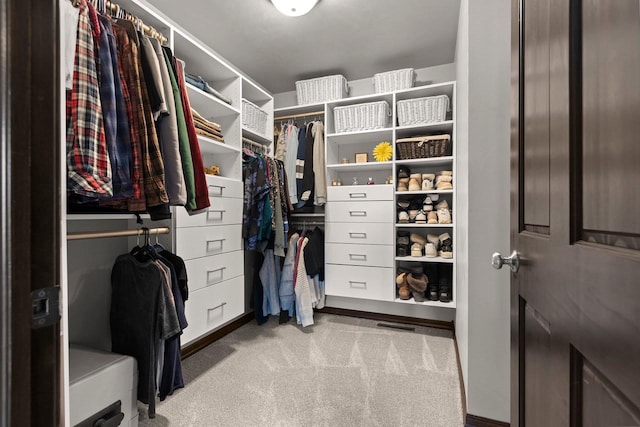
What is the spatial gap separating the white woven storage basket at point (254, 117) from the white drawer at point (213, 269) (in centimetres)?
104

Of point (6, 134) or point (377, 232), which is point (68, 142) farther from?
point (377, 232)

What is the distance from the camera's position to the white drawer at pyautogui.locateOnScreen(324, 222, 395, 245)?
2527 mm

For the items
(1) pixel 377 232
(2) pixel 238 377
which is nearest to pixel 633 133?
(2) pixel 238 377

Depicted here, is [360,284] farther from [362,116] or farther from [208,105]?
[208,105]

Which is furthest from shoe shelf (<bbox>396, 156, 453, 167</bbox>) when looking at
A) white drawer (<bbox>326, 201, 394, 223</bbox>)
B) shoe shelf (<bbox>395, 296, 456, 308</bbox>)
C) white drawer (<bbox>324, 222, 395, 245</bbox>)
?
shoe shelf (<bbox>395, 296, 456, 308</bbox>)

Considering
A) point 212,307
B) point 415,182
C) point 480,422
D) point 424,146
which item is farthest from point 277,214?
point 480,422

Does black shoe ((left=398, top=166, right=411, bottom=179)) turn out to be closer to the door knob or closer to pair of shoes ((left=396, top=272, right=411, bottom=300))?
pair of shoes ((left=396, top=272, right=411, bottom=300))

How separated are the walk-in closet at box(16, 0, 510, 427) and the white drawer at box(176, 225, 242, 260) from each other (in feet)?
0.05

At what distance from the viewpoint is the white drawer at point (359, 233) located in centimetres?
253

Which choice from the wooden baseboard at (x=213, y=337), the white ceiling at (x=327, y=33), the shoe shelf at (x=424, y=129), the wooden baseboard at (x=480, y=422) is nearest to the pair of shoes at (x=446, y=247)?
the shoe shelf at (x=424, y=129)

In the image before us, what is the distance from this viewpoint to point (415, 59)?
2.58 metres

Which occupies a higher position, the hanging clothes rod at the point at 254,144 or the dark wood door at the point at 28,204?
the hanging clothes rod at the point at 254,144

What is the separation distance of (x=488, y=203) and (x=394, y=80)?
1.65m

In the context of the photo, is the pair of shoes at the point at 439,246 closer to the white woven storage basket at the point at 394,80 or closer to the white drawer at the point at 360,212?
the white drawer at the point at 360,212
